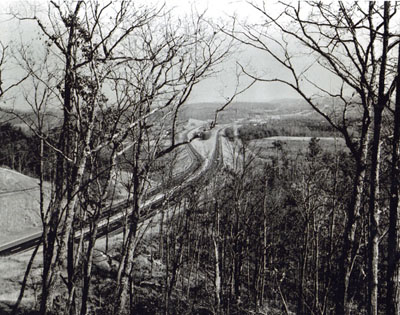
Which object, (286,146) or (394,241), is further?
(286,146)

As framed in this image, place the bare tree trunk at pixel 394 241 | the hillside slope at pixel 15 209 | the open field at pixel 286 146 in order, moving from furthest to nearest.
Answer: the open field at pixel 286 146 → the hillside slope at pixel 15 209 → the bare tree trunk at pixel 394 241

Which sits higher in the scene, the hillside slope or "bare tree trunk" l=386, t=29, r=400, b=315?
"bare tree trunk" l=386, t=29, r=400, b=315

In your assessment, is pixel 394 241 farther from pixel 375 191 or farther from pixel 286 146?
pixel 286 146

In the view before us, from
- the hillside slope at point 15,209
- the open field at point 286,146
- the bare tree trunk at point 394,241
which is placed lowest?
the hillside slope at point 15,209

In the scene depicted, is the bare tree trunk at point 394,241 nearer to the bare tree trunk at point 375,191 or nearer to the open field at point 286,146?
the bare tree trunk at point 375,191

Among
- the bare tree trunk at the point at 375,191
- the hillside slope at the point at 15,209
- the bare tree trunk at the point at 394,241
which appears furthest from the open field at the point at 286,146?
the bare tree trunk at the point at 394,241

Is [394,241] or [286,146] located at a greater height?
[394,241]

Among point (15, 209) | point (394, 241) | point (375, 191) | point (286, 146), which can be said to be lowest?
point (15, 209)

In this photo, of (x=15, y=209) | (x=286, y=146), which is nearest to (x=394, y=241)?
(x=15, y=209)

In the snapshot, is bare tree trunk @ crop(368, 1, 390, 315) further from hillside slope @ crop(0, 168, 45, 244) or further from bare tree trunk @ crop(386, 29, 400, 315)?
hillside slope @ crop(0, 168, 45, 244)

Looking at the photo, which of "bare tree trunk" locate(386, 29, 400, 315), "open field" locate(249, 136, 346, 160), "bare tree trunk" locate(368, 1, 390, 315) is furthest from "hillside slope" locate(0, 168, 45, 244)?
"bare tree trunk" locate(386, 29, 400, 315)

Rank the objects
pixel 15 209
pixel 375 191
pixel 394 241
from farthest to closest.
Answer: pixel 15 209 → pixel 375 191 → pixel 394 241

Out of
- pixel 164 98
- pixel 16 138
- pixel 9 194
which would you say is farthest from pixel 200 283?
pixel 16 138

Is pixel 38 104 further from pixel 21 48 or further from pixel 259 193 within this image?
pixel 259 193
